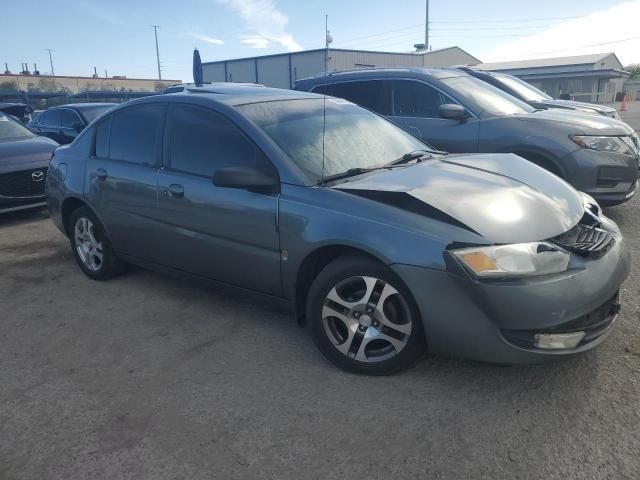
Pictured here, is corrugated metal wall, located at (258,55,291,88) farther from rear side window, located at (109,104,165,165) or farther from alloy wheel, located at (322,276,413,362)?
alloy wheel, located at (322,276,413,362)

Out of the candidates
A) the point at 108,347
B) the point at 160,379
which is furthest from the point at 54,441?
the point at 108,347

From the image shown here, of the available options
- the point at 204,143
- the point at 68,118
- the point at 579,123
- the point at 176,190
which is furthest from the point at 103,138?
the point at 68,118

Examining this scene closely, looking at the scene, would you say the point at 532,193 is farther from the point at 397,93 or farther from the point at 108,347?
the point at 397,93

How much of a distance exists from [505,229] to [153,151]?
8.84ft

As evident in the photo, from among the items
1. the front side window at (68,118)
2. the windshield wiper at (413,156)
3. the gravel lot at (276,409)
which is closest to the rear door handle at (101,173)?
the gravel lot at (276,409)

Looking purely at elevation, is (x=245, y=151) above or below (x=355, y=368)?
above

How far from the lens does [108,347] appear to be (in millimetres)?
3430

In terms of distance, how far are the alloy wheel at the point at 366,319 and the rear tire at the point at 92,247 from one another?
2.48 metres

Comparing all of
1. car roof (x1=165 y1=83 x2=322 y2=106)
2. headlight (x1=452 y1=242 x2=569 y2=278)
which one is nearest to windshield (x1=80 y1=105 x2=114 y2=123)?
car roof (x1=165 y1=83 x2=322 y2=106)

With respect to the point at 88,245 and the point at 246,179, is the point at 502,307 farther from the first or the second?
the point at 88,245

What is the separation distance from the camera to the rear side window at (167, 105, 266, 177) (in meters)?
3.44

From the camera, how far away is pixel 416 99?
6379 millimetres

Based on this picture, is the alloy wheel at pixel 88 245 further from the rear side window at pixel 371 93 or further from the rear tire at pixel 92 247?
the rear side window at pixel 371 93

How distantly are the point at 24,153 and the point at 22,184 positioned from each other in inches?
19.9
